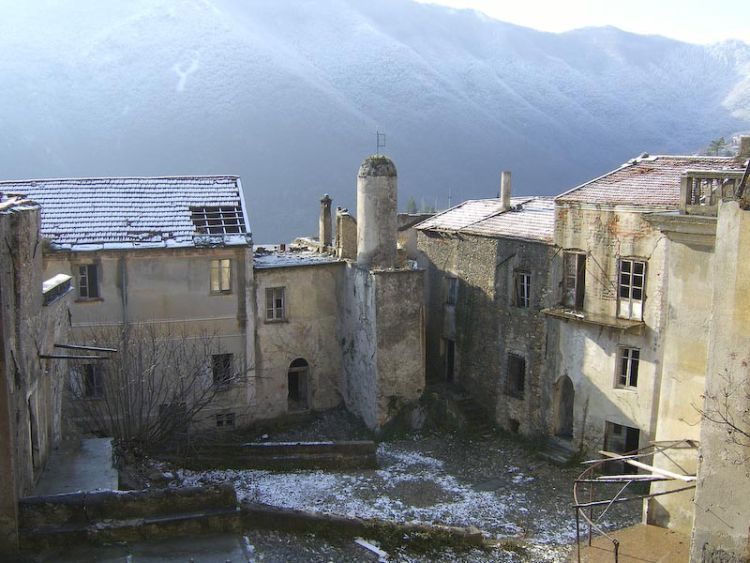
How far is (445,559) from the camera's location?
17.2 m

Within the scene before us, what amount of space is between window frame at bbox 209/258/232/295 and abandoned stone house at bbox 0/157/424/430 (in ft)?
0.17

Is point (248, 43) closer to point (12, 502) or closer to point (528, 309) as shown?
point (528, 309)

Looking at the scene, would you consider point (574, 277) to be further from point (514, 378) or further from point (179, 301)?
point (179, 301)

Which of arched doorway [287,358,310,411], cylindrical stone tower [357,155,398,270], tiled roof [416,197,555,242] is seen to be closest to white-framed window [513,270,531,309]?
tiled roof [416,197,555,242]

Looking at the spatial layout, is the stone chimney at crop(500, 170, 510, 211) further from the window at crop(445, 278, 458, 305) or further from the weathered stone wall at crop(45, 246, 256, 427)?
the weathered stone wall at crop(45, 246, 256, 427)

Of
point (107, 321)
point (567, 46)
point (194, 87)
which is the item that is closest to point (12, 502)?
point (107, 321)

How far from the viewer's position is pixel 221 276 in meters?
27.1

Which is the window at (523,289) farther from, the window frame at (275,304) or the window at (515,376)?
the window frame at (275,304)

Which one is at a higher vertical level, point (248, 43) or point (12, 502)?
point (248, 43)

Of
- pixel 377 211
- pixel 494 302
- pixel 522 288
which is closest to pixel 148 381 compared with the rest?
pixel 377 211

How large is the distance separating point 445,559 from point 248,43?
14927cm

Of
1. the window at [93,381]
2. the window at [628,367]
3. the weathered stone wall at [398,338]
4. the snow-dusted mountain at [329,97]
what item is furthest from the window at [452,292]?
the snow-dusted mountain at [329,97]

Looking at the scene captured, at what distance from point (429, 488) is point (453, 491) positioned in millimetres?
727

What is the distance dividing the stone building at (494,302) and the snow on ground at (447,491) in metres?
2.53
